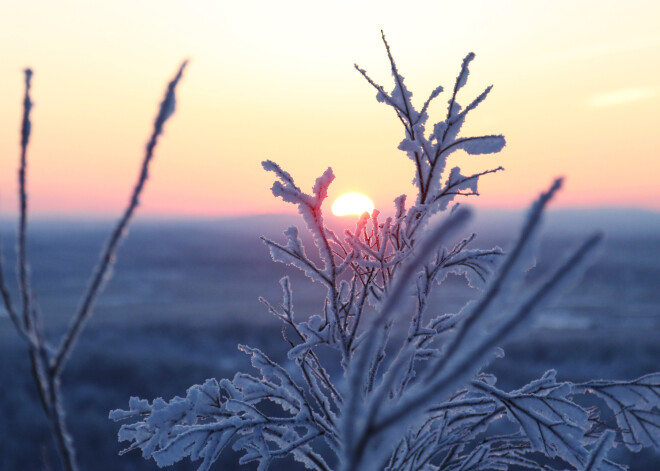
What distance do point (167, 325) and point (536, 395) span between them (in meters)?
28.0

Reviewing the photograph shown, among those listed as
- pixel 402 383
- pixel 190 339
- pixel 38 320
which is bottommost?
pixel 190 339

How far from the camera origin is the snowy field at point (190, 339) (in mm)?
14242

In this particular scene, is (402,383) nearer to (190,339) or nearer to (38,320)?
(38,320)

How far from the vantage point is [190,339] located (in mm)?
25938

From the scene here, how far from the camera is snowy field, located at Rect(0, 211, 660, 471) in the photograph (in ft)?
46.7

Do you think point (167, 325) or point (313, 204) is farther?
point (167, 325)

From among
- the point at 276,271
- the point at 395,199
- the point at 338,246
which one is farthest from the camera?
the point at 276,271

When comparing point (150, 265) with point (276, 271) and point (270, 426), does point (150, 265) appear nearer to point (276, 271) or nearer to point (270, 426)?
point (276, 271)

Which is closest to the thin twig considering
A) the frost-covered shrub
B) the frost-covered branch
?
the frost-covered branch

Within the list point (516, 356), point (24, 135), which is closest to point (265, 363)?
point (24, 135)

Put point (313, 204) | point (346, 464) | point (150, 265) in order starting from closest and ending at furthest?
point (346, 464), point (313, 204), point (150, 265)

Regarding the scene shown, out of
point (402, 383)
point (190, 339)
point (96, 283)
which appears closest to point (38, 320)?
point (96, 283)

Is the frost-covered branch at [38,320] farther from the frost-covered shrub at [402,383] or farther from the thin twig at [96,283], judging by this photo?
the frost-covered shrub at [402,383]

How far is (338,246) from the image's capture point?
2293mm
